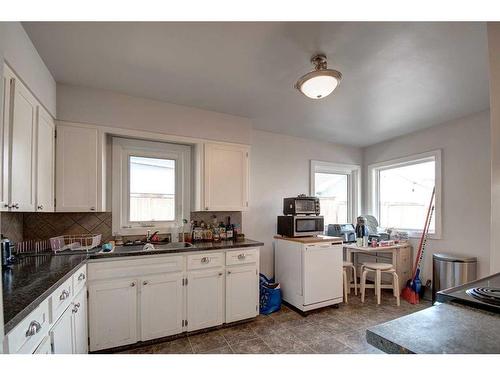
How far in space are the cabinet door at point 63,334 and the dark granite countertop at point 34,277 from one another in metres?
0.23

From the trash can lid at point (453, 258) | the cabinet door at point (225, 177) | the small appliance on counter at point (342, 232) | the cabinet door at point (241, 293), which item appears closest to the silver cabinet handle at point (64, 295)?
the cabinet door at point (241, 293)

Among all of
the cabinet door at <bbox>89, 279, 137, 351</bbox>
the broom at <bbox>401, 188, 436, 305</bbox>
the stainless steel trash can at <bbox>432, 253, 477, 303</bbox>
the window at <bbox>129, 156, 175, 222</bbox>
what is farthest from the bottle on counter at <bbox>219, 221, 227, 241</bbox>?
the stainless steel trash can at <bbox>432, 253, 477, 303</bbox>

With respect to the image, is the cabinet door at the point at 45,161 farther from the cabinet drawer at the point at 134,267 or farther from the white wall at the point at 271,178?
the white wall at the point at 271,178

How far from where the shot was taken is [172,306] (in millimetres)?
2250

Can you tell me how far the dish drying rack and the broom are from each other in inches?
150

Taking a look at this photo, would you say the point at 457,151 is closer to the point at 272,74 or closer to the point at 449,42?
the point at 449,42

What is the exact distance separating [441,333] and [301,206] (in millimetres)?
2443

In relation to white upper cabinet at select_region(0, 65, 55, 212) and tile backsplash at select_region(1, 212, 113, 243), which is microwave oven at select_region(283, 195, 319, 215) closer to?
tile backsplash at select_region(1, 212, 113, 243)

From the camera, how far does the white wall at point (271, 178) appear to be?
352 cm

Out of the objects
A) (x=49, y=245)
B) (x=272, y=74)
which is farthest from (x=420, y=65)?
(x=49, y=245)

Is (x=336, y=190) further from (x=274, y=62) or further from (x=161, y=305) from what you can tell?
(x=161, y=305)

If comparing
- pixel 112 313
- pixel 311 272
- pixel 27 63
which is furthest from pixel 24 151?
pixel 311 272

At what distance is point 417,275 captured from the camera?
339 cm
